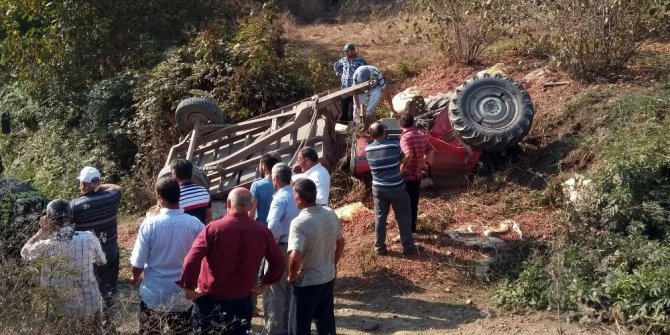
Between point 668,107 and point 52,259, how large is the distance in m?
7.82

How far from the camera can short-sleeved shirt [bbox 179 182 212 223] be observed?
23.0ft

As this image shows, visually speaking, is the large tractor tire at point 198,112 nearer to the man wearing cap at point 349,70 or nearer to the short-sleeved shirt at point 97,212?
the man wearing cap at point 349,70

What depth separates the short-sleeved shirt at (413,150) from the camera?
9.41 metres

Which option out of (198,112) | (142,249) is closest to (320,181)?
(142,249)

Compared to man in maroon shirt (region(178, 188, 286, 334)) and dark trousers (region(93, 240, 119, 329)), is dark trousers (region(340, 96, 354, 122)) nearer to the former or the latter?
dark trousers (region(93, 240, 119, 329))

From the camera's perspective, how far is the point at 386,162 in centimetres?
892

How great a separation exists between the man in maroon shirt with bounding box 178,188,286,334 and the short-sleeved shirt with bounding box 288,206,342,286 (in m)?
0.41

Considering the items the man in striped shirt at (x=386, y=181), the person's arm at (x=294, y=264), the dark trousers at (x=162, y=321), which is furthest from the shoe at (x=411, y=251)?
the dark trousers at (x=162, y=321)

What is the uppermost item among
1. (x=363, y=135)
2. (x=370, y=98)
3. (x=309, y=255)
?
(x=370, y=98)

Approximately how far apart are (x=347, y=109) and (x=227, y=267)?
A: 724 centimetres

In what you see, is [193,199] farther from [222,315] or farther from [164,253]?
[222,315]

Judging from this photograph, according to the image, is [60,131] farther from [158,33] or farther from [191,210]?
[191,210]

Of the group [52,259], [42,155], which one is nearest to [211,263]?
[52,259]

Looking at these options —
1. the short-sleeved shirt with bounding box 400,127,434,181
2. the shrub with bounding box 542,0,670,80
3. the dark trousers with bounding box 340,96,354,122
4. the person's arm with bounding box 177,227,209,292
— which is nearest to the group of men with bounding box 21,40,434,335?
the person's arm with bounding box 177,227,209,292
